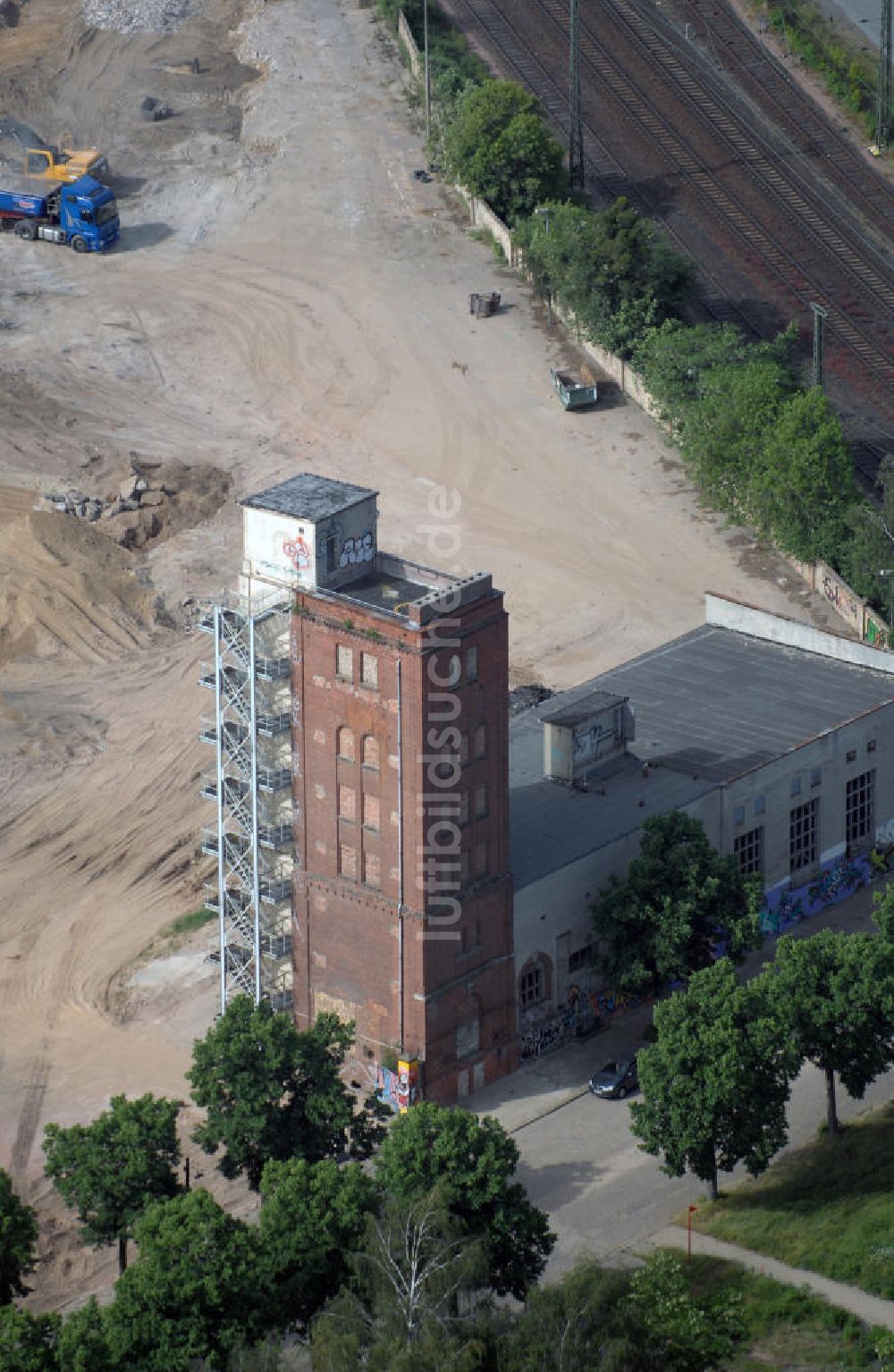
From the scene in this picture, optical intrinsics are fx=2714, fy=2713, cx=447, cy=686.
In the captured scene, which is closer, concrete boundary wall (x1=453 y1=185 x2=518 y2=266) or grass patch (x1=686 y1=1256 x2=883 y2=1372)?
grass patch (x1=686 y1=1256 x2=883 y2=1372)

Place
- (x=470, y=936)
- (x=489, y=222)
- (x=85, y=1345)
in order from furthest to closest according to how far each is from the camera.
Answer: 1. (x=489, y=222)
2. (x=470, y=936)
3. (x=85, y=1345)

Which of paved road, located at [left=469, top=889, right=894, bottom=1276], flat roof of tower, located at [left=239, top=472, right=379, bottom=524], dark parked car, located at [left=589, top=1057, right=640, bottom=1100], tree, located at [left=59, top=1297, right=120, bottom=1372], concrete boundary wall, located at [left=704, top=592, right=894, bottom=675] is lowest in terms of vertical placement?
paved road, located at [left=469, top=889, right=894, bottom=1276]

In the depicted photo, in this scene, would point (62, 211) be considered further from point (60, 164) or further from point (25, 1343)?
point (25, 1343)

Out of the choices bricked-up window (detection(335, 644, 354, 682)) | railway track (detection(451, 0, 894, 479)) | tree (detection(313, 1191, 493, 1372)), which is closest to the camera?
tree (detection(313, 1191, 493, 1372))

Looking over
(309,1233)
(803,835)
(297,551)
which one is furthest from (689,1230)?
(297,551)

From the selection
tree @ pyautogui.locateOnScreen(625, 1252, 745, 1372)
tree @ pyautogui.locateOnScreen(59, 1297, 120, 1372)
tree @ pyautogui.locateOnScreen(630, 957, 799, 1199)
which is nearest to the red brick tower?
tree @ pyautogui.locateOnScreen(630, 957, 799, 1199)

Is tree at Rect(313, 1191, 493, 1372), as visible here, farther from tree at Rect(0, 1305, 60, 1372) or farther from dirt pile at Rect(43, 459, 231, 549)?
dirt pile at Rect(43, 459, 231, 549)

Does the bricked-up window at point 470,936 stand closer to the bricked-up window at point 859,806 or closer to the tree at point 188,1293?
the tree at point 188,1293
